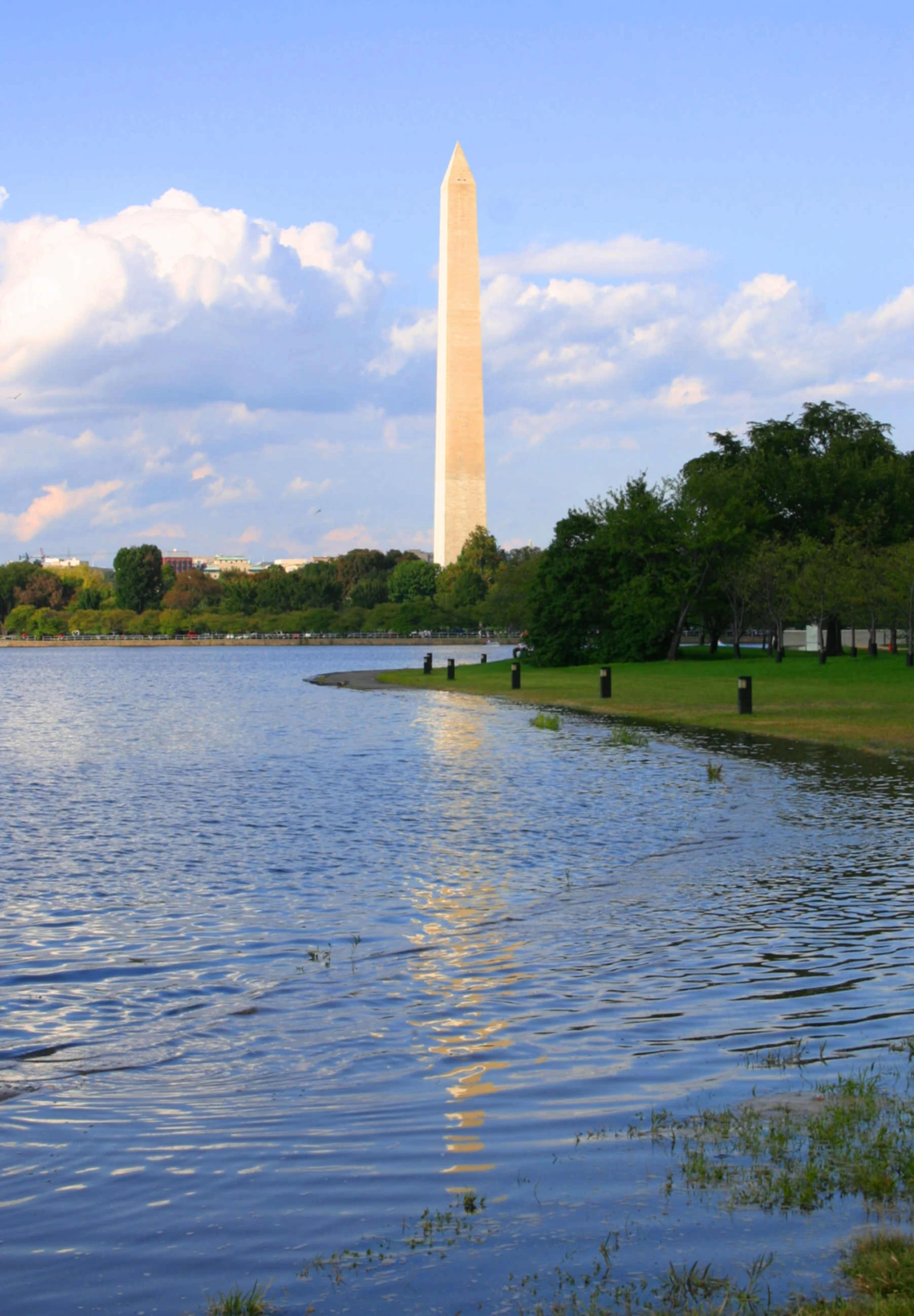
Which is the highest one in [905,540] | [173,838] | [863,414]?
[863,414]

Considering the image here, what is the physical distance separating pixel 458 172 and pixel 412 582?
87.9m

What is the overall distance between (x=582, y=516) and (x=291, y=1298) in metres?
71.9

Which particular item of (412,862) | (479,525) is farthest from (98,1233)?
(479,525)

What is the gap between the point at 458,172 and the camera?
107 meters

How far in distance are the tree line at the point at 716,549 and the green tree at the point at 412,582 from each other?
366ft

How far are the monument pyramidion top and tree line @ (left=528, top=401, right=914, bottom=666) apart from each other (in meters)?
41.1

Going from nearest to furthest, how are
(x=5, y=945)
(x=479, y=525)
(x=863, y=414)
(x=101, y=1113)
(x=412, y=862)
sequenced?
(x=101, y=1113) → (x=5, y=945) → (x=412, y=862) → (x=863, y=414) → (x=479, y=525)

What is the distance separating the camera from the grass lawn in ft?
106

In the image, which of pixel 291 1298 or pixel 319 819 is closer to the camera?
pixel 291 1298

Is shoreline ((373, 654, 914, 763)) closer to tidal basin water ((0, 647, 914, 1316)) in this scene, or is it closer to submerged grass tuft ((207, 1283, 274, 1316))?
tidal basin water ((0, 647, 914, 1316))

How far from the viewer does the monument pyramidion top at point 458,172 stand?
107 m

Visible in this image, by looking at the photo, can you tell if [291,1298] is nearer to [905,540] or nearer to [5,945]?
[5,945]

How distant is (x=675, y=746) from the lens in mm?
29953

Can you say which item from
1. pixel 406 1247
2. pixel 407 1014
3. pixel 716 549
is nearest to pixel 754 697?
pixel 716 549
